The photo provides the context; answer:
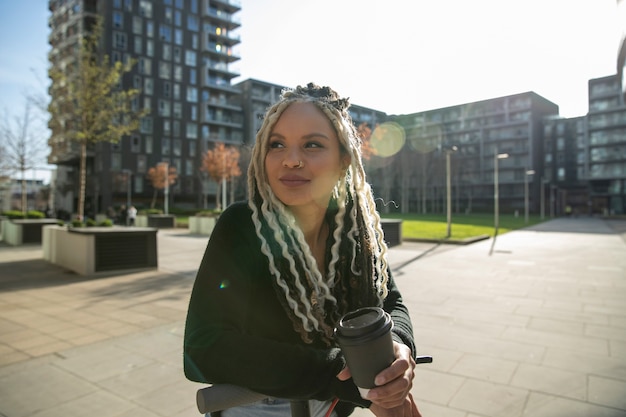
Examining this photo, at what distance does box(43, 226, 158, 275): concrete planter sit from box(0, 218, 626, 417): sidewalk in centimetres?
47

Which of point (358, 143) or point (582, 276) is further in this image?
point (582, 276)

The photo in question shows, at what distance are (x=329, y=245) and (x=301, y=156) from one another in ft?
1.14

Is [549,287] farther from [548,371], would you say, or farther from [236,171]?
[236,171]

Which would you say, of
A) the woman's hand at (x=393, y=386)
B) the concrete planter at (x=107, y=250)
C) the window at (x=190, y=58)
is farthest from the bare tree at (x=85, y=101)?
the window at (x=190, y=58)

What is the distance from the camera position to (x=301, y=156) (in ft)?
4.47

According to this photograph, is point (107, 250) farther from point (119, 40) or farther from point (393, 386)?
point (119, 40)

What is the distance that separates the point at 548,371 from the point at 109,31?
216 ft

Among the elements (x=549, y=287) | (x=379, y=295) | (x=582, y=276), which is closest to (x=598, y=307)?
(x=549, y=287)

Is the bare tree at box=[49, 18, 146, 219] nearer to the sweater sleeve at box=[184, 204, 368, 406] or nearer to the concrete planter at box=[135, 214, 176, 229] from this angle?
the concrete planter at box=[135, 214, 176, 229]

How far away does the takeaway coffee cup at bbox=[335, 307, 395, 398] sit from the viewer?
95 centimetres

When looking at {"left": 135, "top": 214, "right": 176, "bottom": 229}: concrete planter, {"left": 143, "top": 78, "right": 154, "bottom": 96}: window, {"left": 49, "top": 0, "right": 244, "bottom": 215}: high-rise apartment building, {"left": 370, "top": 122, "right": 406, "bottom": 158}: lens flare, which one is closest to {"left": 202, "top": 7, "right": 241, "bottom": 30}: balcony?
{"left": 49, "top": 0, "right": 244, "bottom": 215}: high-rise apartment building

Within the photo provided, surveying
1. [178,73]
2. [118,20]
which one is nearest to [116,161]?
[178,73]

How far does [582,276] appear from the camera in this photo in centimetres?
955

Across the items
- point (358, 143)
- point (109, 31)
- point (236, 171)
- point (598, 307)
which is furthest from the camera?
point (109, 31)
